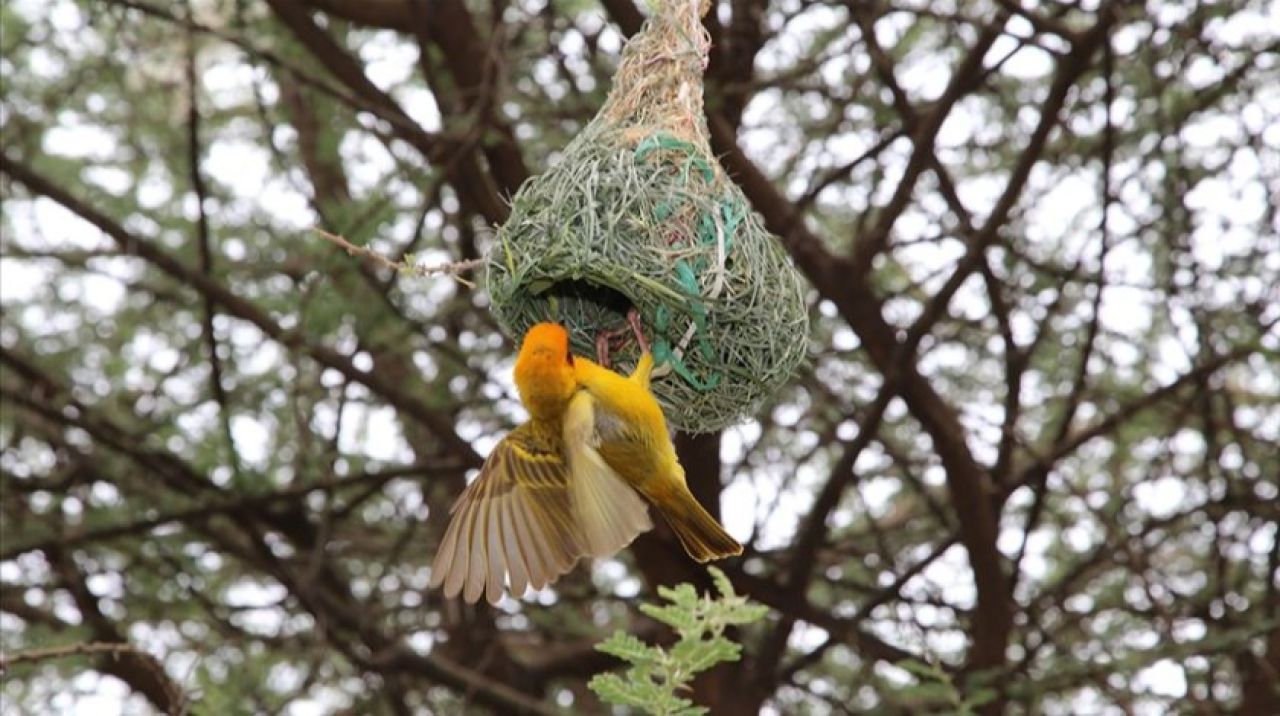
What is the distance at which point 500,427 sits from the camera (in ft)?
18.5

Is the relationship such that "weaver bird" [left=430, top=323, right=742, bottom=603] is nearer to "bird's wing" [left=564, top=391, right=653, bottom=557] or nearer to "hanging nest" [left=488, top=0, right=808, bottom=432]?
"bird's wing" [left=564, top=391, right=653, bottom=557]

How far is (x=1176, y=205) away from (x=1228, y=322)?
38cm

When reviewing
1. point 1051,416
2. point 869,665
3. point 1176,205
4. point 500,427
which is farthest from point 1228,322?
point 500,427

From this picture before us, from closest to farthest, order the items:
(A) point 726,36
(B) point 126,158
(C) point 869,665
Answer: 1. (A) point 726,36
2. (C) point 869,665
3. (B) point 126,158

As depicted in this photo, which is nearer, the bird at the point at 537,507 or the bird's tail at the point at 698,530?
the bird at the point at 537,507

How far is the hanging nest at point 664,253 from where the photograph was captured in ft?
10.8

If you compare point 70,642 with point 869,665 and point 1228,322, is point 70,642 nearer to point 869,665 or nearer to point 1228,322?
point 869,665

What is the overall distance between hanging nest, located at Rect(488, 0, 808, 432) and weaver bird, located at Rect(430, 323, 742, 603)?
12 cm

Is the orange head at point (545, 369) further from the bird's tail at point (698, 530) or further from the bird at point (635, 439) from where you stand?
the bird's tail at point (698, 530)

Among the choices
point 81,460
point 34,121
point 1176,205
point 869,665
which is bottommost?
point 869,665

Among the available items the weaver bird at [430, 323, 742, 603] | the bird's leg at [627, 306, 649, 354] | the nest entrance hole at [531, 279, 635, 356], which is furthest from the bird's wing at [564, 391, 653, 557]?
the nest entrance hole at [531, 279, 635, 356]

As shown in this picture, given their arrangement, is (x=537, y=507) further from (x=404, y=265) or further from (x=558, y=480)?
(x=404, y=265)

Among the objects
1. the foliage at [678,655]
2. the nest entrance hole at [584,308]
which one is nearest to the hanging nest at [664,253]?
the nest entrance hole at [584,308]

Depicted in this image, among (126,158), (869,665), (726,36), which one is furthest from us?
(126,158)
